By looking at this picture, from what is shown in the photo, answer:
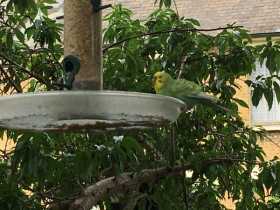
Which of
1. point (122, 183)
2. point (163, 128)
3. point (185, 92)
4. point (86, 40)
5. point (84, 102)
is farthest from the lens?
point (163, 128)

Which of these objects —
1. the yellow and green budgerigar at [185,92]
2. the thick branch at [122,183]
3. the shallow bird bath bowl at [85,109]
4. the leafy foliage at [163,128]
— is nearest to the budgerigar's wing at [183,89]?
the yellow and green budgerigar at [185,92]

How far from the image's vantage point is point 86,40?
117 inches

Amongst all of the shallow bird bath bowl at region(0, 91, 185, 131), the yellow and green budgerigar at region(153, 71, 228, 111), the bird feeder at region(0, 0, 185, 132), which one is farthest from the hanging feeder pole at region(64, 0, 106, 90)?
the yellow and green budgerigar at region(153, 71, 228, 111)

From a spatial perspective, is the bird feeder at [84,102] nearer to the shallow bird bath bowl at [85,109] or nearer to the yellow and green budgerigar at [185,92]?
the shallow bird bath bowl at [85,109]

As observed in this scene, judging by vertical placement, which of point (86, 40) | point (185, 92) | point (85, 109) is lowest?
point (85, 109)

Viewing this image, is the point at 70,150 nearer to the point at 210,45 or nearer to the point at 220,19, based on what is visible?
the point at 210,45

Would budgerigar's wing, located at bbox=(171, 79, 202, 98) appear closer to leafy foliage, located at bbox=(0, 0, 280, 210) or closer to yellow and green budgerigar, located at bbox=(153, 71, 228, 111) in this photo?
yellow and green budgerigar, located at bbox=(153, 71, 228, 111)

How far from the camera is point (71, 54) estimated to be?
2.97 metres

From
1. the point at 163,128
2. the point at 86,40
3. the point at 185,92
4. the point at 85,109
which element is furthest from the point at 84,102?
the point at 163,128

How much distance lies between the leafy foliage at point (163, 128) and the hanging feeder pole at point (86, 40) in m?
1.03

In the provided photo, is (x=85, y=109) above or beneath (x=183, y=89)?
beneath

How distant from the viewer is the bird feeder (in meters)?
2.34

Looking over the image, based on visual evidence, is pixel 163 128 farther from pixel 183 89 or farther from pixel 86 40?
pixel 86 40

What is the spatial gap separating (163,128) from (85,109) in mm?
2571
